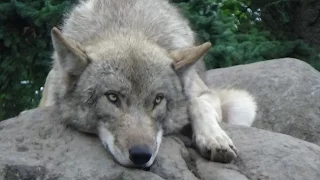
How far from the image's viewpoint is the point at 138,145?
529 centimetres

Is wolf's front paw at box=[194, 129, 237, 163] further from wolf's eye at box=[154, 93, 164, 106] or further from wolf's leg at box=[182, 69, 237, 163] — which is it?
wolf's eye at box=[154, 93, 164, 106]

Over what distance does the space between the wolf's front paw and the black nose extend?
678mm

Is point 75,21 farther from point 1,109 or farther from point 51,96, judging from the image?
point 1,109

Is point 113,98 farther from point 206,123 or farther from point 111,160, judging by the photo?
point 206,123

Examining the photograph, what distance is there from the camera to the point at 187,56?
6156 millimetres

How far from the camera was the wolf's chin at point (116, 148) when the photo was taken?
538 cm

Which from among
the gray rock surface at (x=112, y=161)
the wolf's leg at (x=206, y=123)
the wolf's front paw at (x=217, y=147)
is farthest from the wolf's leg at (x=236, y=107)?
the wolf's front paw at (x=217, y=147)

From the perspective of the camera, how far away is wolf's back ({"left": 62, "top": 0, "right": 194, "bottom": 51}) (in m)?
6.65

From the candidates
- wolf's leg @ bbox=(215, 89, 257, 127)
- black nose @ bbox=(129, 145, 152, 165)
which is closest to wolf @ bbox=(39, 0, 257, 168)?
black nose @ bbox=(129, 145, 152, 165)

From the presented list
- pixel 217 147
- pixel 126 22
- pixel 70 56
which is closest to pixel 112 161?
pixel 217 147

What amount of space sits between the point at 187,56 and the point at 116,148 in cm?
108

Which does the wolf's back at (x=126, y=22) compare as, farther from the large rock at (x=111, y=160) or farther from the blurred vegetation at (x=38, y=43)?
the blurred vegetation at (x=38, y=43)

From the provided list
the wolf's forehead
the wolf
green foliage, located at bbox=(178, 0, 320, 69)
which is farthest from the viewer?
green foliage, located at bbox=(178, 0, 320, 69)

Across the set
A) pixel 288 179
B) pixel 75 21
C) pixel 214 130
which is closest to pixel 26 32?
pixel 75 21
